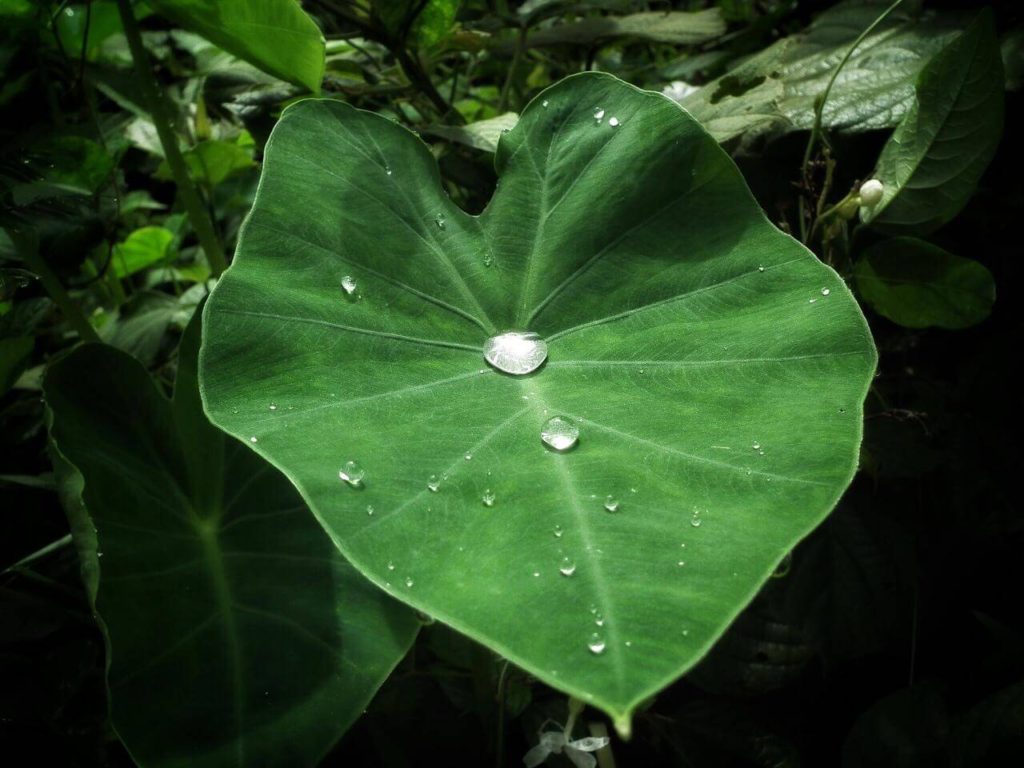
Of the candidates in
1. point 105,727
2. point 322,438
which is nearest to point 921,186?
point 322,438

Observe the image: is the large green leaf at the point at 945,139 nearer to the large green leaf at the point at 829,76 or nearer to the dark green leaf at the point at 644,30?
the large green leaf at the point at 829,76

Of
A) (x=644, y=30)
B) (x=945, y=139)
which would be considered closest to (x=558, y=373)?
(x=945, y=139)

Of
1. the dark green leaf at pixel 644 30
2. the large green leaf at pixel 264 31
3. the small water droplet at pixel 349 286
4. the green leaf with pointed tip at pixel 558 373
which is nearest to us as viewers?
the green leaf with pointed tip at pixel 558 373

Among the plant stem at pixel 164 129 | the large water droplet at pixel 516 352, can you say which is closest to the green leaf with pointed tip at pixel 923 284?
the large water droplet at pixel 516 352

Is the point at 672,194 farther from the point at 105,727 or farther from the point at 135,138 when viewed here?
the point at 135,138

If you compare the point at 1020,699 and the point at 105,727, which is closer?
the point at 1020,699

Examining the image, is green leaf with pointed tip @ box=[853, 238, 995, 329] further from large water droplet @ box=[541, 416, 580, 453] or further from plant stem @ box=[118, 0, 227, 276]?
plant stem @ box=[118, 0, 227, 276]
